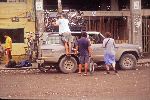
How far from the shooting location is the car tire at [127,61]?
2236 centimetres

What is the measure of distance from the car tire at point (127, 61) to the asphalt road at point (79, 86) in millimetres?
1059

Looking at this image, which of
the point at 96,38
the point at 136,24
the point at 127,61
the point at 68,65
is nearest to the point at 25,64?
the point at 68,65

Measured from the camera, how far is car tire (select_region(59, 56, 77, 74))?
21375mm

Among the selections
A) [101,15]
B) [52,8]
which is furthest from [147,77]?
[52,8]

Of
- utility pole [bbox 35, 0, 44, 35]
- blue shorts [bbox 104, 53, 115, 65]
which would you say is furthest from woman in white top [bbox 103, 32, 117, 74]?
utility pole [bbox 35, 0, 44, 35]

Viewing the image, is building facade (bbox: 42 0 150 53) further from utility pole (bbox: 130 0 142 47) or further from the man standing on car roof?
the man standing on car roof

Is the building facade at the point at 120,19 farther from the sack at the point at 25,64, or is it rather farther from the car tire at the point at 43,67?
the car tire at the point at 43,67

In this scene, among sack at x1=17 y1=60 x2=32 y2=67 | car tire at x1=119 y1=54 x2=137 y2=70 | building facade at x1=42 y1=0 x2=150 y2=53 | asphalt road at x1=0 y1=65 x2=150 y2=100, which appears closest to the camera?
asphalt road at x1=0 y1=65 x2=150 y2=100

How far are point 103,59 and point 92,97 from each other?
8392 mm

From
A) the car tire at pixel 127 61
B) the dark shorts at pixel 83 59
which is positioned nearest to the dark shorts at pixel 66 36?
the dark shorts at pixel 83 59

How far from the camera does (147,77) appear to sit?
19.2 metres

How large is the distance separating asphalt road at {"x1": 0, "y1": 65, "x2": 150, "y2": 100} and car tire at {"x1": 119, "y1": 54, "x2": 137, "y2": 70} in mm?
1059

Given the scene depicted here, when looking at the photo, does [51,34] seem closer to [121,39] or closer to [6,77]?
[6,77]

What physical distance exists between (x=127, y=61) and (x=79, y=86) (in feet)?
21.2
